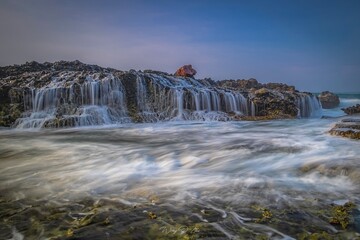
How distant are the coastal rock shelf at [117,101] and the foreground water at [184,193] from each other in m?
7.27

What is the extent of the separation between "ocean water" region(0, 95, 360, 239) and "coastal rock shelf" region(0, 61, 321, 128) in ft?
23.7

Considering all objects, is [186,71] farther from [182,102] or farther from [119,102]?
[119,102]

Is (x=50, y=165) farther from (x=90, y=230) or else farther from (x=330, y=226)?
(x=330, y=226)

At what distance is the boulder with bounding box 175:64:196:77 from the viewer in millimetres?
Answer: 23472

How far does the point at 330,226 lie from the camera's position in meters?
2.88

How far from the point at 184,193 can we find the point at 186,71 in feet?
66.3

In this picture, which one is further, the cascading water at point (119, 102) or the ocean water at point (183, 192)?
the cascading water at point (119, 102)

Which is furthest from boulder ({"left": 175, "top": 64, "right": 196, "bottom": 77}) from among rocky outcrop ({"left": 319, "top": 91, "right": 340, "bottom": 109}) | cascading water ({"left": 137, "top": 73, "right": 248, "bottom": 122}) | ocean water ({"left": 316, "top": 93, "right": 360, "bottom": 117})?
rocky outcrop ({"left": 319, "top": 91, "right": 340, "bottom": 109})

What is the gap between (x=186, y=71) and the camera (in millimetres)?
23656

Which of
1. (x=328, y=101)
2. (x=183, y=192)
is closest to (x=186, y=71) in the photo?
(x=328, y=101)

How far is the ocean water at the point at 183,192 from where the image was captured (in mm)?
2891

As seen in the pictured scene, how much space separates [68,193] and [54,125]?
10049 millimetres

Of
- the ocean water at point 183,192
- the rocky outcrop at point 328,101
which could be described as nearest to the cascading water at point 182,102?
the ocean water at point 183,192

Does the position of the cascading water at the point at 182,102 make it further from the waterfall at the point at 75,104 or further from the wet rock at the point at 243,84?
the wet rock at the point at 243,84
